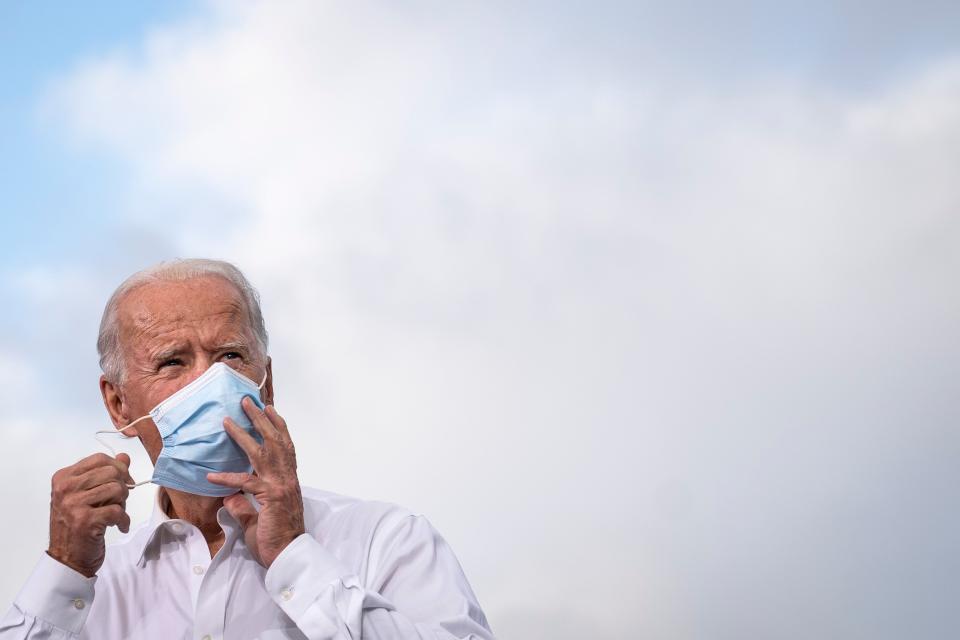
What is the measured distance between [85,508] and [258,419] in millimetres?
606

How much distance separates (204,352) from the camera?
3.62 metres

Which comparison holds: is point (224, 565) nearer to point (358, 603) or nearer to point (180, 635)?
point (180, 635)

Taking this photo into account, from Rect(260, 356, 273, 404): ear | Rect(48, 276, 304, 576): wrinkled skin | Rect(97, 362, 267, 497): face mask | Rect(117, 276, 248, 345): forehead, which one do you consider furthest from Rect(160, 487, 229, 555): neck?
Rect(117, 276, 248, 345): forehead

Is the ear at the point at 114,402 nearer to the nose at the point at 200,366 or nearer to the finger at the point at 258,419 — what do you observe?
the nose at the point at 200,366

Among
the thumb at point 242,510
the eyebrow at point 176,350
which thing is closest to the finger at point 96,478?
the thumb at point 242,510

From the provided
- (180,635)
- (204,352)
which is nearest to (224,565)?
(180,635)

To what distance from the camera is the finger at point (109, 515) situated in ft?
10.5

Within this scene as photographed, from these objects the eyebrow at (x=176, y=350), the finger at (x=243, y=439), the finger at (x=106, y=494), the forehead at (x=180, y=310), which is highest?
the forehead at (x=180, y=310)

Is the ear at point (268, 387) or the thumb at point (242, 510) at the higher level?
the ear at point (268, 387)

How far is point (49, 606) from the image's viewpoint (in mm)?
3219

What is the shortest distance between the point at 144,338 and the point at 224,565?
2.87 ft

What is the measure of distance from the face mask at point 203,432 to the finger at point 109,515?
0.82ft

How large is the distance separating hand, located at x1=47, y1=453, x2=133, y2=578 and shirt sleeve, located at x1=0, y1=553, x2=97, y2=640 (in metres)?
0.04

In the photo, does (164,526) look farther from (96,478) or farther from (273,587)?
(273,587)
